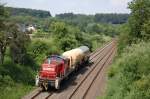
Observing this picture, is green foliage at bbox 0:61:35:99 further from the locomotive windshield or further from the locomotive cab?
the locomotive windshield

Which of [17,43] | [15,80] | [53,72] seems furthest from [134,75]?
[17,43]

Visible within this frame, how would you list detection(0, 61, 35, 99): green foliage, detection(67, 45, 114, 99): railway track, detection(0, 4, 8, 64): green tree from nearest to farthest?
detection(0, 61, 35, 99): green foliage
detection(67, 45, 114, 99): railway track
detection(0, 4, 8, 64): green tree

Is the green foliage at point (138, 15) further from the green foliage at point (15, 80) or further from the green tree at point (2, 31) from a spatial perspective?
the green tree at point (2, 31)

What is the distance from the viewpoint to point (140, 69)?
2431cm

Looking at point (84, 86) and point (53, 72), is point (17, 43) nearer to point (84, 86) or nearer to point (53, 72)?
point (53, 72)

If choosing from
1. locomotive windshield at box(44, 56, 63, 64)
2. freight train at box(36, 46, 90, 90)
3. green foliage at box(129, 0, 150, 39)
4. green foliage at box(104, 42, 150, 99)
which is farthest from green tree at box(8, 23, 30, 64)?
green foliage at box(129, 0, 150, 39)

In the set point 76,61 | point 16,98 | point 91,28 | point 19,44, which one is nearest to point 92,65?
point 76,61

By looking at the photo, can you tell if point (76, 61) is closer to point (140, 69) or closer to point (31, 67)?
point (31, 67)

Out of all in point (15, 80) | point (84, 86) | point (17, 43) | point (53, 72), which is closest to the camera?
point (53, 72)

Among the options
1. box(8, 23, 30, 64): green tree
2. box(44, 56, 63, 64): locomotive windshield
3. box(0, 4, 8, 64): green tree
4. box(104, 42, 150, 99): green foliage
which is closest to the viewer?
box(104, 42, 150, 99): green foliage

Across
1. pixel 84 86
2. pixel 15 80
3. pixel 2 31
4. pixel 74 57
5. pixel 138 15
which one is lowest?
pixel 84 86

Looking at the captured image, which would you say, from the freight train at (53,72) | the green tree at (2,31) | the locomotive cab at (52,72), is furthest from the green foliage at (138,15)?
the green tree at (2,31)

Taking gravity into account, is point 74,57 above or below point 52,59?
below

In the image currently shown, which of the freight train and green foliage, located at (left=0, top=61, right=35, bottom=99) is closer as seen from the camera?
green foliage, located at (left=0, top=61, right=35, bottom=99)
